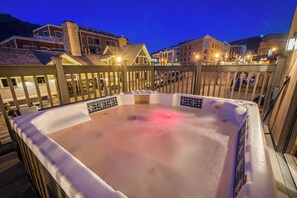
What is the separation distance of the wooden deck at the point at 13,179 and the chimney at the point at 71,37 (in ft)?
27.9

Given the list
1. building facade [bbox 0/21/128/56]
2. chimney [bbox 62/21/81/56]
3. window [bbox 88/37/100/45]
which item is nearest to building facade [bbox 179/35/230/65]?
building facade [bbox 0/21/128/56]

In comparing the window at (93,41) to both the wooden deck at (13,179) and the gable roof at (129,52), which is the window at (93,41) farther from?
the wooden deck at (13,179)

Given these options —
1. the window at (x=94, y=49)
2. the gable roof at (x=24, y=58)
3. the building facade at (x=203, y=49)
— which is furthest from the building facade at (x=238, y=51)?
the gable roof at (x=24, y=58)

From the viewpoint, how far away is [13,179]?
1.18 metres

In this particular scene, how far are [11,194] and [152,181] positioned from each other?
1.14 m

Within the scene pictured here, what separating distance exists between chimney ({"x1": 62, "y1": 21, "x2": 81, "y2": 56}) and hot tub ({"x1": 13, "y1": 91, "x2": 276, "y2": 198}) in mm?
8117

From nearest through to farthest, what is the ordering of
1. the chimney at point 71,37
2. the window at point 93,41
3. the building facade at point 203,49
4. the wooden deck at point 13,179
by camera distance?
1. the wooden deck at point 13,179
2. the chimney at point 71,37
3. the window at point 93,41
4. the building facade at point 203,49

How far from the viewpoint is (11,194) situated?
1.05 meters

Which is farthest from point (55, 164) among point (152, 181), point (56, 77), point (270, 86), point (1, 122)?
point (1, 122)

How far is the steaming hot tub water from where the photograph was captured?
874mm

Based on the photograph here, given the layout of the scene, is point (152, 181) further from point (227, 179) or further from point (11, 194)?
point (11, 194)

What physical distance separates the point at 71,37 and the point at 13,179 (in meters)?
8.90

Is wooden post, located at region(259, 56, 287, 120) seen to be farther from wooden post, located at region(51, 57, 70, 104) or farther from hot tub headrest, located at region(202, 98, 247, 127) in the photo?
wooden post, located at region(51, 57, 70, 104)

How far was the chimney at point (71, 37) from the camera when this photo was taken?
782cm
